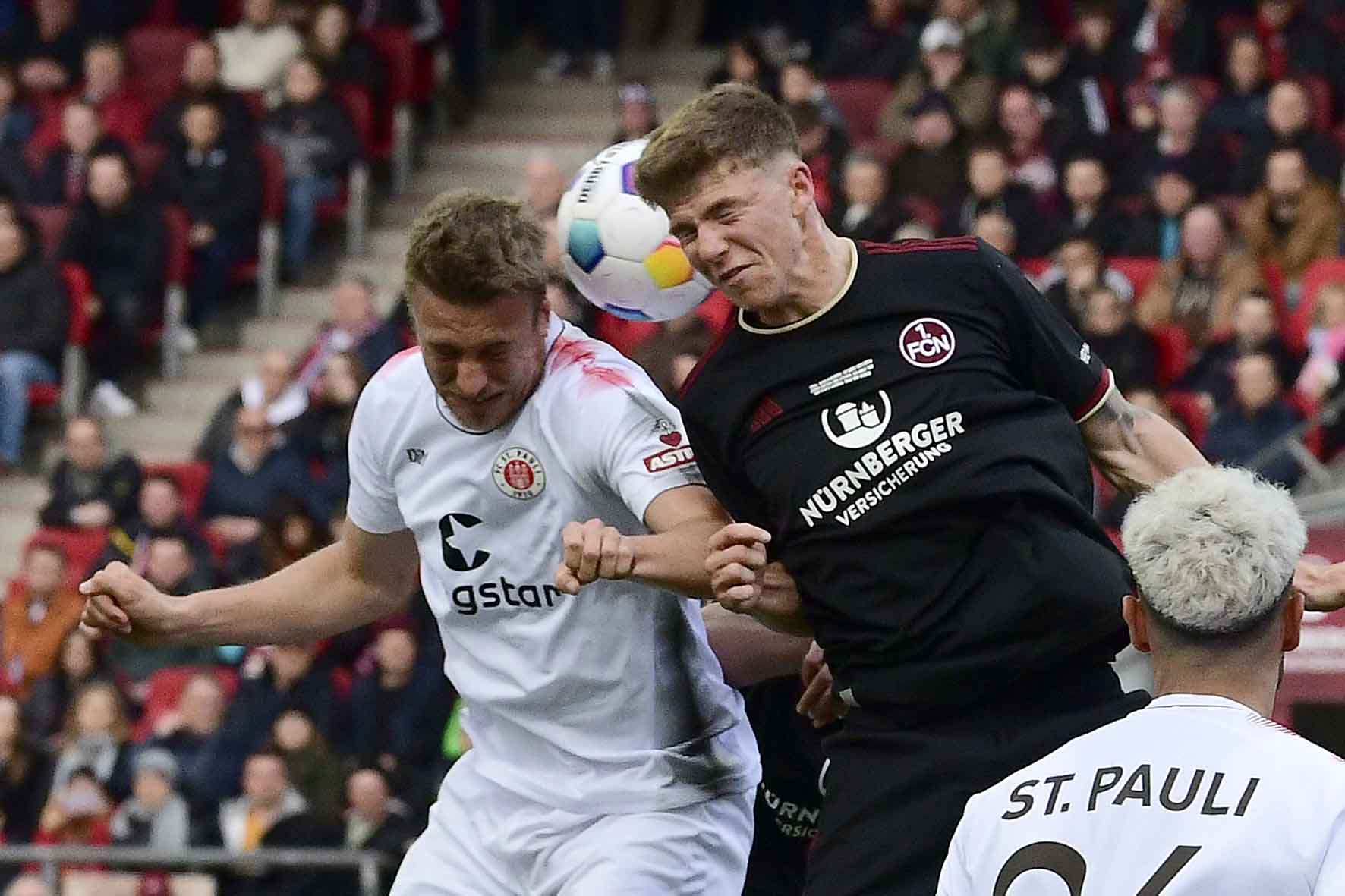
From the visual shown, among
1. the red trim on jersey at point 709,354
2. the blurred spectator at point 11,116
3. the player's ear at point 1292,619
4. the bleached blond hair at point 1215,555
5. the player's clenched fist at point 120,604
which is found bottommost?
the blurred spectator at point 11,116

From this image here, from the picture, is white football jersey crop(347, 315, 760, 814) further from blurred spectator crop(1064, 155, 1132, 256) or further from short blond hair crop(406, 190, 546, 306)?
blurred spectator crop(1064, 155, 1132, 256)

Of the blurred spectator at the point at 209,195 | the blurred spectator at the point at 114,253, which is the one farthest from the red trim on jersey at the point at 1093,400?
the blurred spectator at the point at 209,195

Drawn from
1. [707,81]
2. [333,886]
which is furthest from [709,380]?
[707,81]

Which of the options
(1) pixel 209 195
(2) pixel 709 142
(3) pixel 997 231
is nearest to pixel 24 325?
(1) pixel 209 195

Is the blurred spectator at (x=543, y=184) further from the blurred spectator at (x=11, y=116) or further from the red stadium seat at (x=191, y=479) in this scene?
the blurred spectator at (x=11, y=116)

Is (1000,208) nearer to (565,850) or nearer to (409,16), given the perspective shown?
(409,16)

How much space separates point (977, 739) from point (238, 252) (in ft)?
36.9

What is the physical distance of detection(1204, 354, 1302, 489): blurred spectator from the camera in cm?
1016

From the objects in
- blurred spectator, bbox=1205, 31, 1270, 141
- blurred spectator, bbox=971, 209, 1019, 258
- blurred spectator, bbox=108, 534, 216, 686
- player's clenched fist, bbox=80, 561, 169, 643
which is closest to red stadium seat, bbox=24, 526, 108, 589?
blurred spectator, bbox=108, 534, 216, 686

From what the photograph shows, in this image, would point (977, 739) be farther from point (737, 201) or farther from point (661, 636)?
point (737, 201)

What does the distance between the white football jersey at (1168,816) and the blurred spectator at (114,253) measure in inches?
459

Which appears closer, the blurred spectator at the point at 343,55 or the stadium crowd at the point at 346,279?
the stadium crowd at the point at 346,279

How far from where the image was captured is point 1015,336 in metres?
4.38

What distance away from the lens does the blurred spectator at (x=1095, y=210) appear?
39.4 ft
